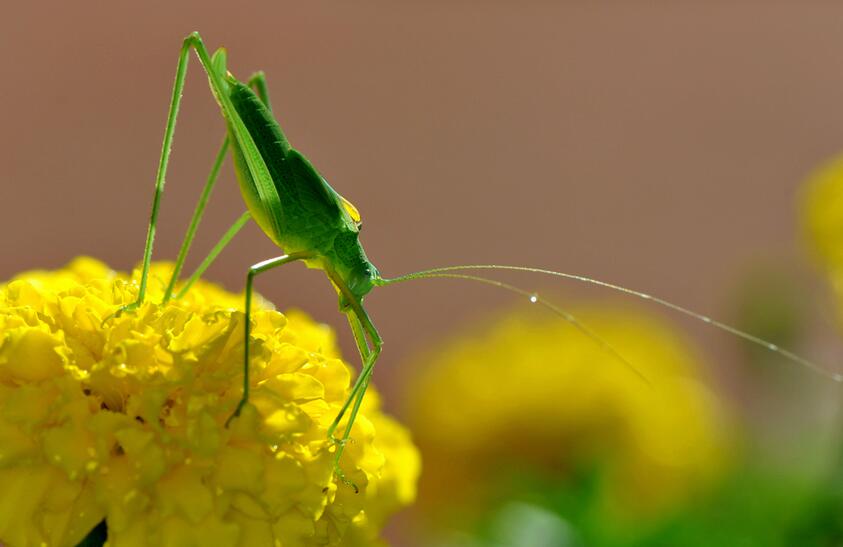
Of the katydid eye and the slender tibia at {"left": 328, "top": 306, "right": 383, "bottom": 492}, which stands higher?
the katydid eye

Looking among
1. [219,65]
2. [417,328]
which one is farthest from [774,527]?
[417,328]

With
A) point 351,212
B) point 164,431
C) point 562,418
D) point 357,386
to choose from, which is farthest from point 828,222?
point 164,431

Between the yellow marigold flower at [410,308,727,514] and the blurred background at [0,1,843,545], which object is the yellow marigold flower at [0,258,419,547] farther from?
the blurred background at [0,1,843,545]

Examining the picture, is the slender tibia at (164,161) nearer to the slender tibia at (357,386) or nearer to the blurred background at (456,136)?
the slender tibia at (357,386)

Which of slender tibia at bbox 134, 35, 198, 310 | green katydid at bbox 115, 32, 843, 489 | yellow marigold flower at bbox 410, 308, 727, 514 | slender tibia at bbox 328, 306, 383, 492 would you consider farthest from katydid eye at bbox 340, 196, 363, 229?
yellow marigold flower at bbox 410, 308, 727, 514

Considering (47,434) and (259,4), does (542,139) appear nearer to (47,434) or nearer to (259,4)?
(259,4)
